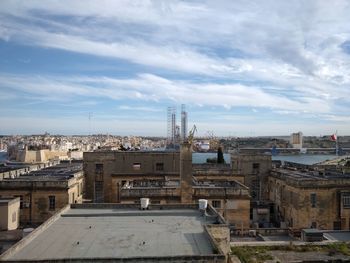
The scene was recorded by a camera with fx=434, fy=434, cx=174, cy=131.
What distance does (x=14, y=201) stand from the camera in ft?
109

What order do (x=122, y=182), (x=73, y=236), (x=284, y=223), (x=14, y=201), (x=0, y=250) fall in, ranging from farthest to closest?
(x=122, y=182)
(x=284, y=223)
(x=14, y=201)
(x=0, y=250)
(x=73, y=236)

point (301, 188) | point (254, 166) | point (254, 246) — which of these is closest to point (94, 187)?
point (254, 166)

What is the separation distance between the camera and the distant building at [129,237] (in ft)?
47.1

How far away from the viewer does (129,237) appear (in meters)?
17.1

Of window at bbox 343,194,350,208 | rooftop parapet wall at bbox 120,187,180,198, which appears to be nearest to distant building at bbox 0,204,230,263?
rooftop parapet wall at bbox 120,187,180,198

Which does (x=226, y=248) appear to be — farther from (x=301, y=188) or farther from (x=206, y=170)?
(x=206, y=170)

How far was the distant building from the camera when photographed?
14.4 m

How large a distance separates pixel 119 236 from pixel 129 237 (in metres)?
0.46

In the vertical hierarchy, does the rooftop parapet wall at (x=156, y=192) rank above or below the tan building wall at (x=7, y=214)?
above

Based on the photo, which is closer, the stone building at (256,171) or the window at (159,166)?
the window at (159,166)

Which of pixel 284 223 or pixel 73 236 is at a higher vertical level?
pixel 73 236

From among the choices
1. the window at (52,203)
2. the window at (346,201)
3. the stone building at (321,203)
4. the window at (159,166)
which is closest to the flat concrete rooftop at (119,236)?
the window at (52,203)

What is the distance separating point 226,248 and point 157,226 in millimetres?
3131

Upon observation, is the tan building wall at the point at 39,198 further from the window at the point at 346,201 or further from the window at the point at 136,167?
the window at the point at 346,201
